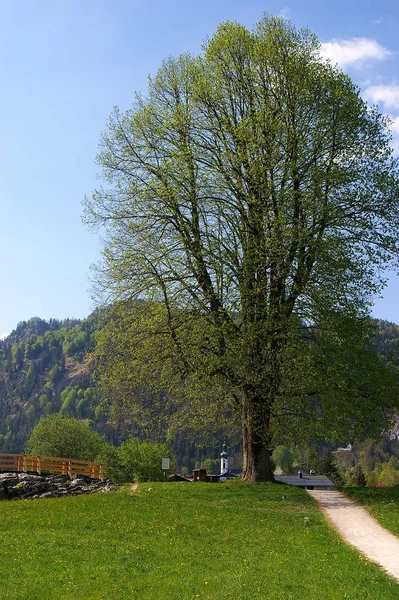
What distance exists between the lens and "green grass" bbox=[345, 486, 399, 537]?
63.5 ft

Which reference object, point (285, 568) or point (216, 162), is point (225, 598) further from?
point (216, 162)

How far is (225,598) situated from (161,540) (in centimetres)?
526

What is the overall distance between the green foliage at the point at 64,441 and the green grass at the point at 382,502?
178ft

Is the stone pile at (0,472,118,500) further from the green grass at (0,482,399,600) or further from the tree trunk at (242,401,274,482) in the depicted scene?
the tree trunk at (242,401,274,482)

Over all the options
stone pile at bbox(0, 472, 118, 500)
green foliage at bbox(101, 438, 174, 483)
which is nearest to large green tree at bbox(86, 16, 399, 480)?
stone pile at bbox(0, 472, 118, 500)

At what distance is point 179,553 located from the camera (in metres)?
14.3

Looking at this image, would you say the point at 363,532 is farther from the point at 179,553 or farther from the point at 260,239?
the point at 260,239

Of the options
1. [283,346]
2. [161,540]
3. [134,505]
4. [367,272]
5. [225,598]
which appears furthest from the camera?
[367,272]

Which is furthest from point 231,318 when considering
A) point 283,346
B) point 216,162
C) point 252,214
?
point 216,162

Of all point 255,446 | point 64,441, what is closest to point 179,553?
point 255,446

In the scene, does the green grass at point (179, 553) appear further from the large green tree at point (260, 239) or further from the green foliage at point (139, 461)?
the green foliage at point (139, 461)

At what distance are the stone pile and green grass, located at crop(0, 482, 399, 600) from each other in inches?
208

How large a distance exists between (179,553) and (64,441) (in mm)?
67159

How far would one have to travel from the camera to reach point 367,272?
86.5 ft
